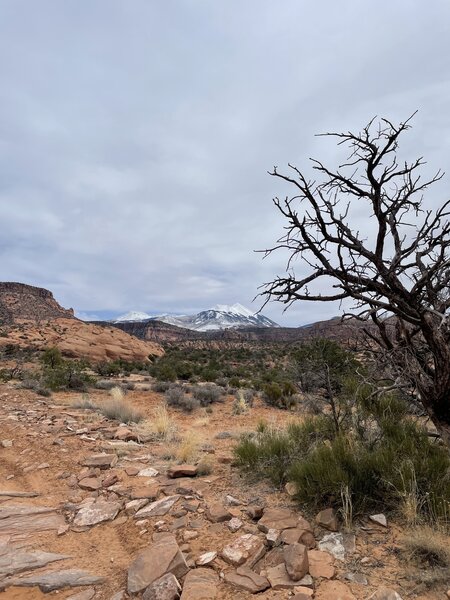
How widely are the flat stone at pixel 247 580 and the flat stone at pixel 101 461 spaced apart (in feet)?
11.6

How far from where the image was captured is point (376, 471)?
430 centimetres

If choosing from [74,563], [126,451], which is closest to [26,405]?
[126,451]

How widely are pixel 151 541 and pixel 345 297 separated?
325cm

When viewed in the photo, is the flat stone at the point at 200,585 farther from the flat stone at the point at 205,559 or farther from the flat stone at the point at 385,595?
the flat stone at the point at 385,595

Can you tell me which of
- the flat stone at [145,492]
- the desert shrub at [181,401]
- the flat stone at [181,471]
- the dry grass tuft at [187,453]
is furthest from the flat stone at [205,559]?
the desert shrub at [181,401]

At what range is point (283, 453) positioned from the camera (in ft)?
18.5

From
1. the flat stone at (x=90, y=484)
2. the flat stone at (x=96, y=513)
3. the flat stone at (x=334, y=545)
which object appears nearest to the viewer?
the flat stone at (x=334, y=545)

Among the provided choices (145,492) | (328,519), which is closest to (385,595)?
(328,519)

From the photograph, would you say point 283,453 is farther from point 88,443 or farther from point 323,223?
point 88,443

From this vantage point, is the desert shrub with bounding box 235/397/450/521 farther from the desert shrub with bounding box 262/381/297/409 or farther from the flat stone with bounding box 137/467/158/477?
the desert shrub with bounding box 262/381/297/409

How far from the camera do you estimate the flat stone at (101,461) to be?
634cm

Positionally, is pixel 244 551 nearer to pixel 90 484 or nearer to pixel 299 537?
pixel 299 537

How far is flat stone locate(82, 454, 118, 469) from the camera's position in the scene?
6.34 metres

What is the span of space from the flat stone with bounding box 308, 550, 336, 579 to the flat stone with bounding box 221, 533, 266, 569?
1.45 ft
